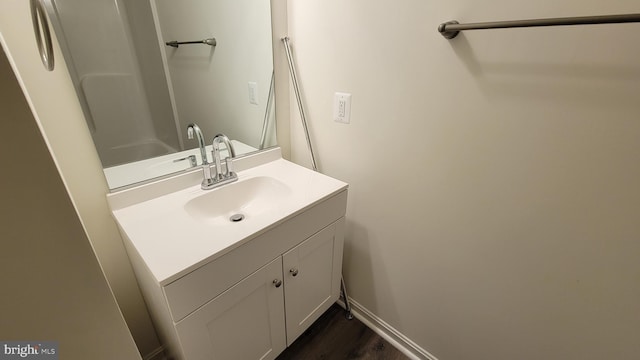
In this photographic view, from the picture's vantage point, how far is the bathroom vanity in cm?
73

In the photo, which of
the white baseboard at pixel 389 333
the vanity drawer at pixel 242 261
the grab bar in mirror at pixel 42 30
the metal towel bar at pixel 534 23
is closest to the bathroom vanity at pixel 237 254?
the vanity drawer at pixel 242 261

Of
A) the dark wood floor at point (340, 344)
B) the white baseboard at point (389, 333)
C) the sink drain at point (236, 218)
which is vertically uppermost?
the sink drain at point (236, 218)

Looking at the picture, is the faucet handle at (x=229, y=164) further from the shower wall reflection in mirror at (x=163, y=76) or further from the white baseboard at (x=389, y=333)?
the white baseboard at (x=389, y=333)

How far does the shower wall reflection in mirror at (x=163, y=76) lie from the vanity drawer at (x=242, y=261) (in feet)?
1.68

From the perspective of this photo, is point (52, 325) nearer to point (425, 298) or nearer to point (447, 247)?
point (447, 247)

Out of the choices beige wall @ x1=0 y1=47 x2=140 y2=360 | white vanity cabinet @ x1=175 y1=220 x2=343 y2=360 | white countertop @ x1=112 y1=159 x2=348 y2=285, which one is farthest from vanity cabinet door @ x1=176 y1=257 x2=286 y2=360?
beige wall @ x1=0 y1=47 x2=140 y2=360

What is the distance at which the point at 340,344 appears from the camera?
135 cm

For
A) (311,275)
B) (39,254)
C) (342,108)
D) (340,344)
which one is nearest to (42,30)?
(39,254)

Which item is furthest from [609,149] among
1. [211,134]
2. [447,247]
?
[211,134]

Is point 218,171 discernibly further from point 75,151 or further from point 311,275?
point 311,275

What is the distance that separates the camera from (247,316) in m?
0.91

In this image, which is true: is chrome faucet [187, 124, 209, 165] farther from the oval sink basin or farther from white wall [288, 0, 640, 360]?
white wall [288, 0, 640, 360]

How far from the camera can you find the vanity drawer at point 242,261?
0.70 meters

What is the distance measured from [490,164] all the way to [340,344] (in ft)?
3.67
